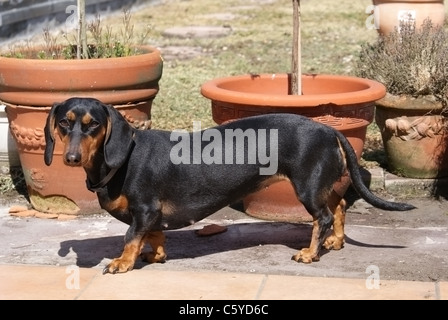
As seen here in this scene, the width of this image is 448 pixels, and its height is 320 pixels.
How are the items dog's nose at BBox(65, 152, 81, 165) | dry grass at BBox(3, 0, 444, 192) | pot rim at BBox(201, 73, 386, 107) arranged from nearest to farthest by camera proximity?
dog's nose at BBox(65, 152, 81, 165)
pot rim at BBox(201, 73, 386, 107)
dry grass at BBox(3, 0, 444, 192)

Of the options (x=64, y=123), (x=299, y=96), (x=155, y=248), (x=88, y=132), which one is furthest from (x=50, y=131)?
(x=299, y=96)

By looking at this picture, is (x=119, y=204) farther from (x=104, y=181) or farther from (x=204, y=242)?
(x=204, y=242)

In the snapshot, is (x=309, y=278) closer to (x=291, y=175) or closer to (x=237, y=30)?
(x=291, y=175)

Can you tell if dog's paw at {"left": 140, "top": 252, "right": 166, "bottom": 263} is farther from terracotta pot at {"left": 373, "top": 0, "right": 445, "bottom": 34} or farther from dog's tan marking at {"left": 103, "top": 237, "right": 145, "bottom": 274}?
terracotta pot at {"left": 373, "top": 0, "right": 445, "bottom": 34}

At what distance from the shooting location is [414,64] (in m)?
6.28

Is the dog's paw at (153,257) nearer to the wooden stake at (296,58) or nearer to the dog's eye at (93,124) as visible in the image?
the dog's eye at (93,124)

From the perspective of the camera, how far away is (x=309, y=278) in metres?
4.52

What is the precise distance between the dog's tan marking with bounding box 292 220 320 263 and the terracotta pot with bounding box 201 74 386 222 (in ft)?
0.98

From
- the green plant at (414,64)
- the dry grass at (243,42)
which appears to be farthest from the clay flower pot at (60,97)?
the dry grass at (243,42)

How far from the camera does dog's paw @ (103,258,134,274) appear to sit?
4598 mm

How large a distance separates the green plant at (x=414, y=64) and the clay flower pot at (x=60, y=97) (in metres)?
1.69

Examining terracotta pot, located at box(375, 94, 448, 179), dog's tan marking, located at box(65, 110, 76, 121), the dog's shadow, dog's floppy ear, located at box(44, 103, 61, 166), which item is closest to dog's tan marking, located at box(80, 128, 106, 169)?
dog's tan marking, located at box(65, 110, 76, 121)
